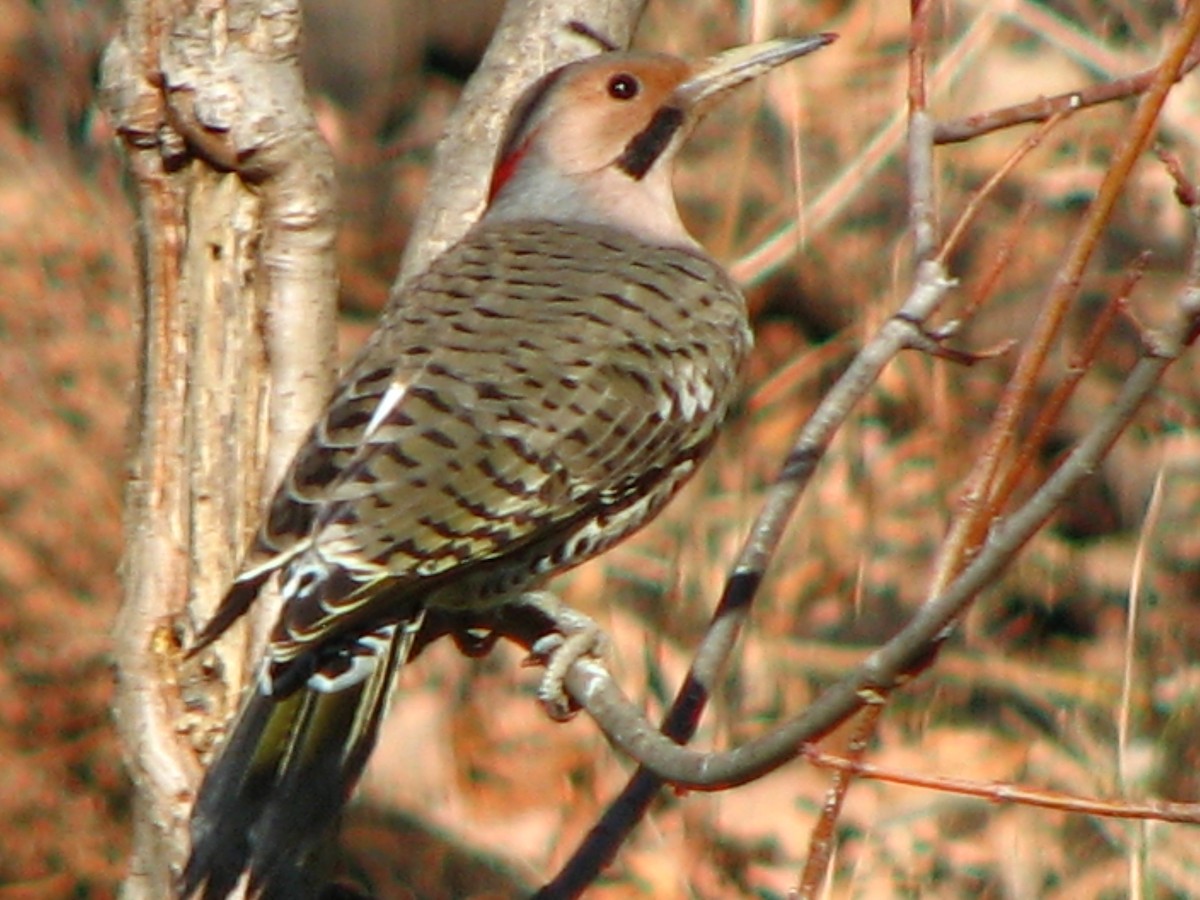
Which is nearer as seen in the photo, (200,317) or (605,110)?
(200,317)

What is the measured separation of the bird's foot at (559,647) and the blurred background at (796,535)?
4.51ft

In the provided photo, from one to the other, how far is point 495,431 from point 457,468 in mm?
116

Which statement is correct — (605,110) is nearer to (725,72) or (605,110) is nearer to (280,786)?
(725,72)

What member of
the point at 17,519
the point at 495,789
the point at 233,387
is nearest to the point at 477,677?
the point at 495,789

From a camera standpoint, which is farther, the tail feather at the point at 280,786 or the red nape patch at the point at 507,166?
the red nape patch at the point at 507,166

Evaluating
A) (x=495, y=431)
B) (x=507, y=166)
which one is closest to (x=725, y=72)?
(x=507, y=166)

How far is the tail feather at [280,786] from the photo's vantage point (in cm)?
290

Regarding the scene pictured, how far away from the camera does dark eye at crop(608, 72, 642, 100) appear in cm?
414

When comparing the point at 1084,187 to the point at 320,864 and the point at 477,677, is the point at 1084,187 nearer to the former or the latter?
the point at 477,677

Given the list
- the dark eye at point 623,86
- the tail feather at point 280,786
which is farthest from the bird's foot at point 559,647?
the dark eye at point 623,86

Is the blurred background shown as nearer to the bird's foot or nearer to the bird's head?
the bird's head

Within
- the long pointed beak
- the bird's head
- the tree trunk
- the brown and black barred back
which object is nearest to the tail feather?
the brown and black barred back

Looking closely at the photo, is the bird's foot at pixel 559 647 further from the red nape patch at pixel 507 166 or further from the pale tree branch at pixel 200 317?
the red nape patch at pixel 507 166

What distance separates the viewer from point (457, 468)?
3344 millimetres
